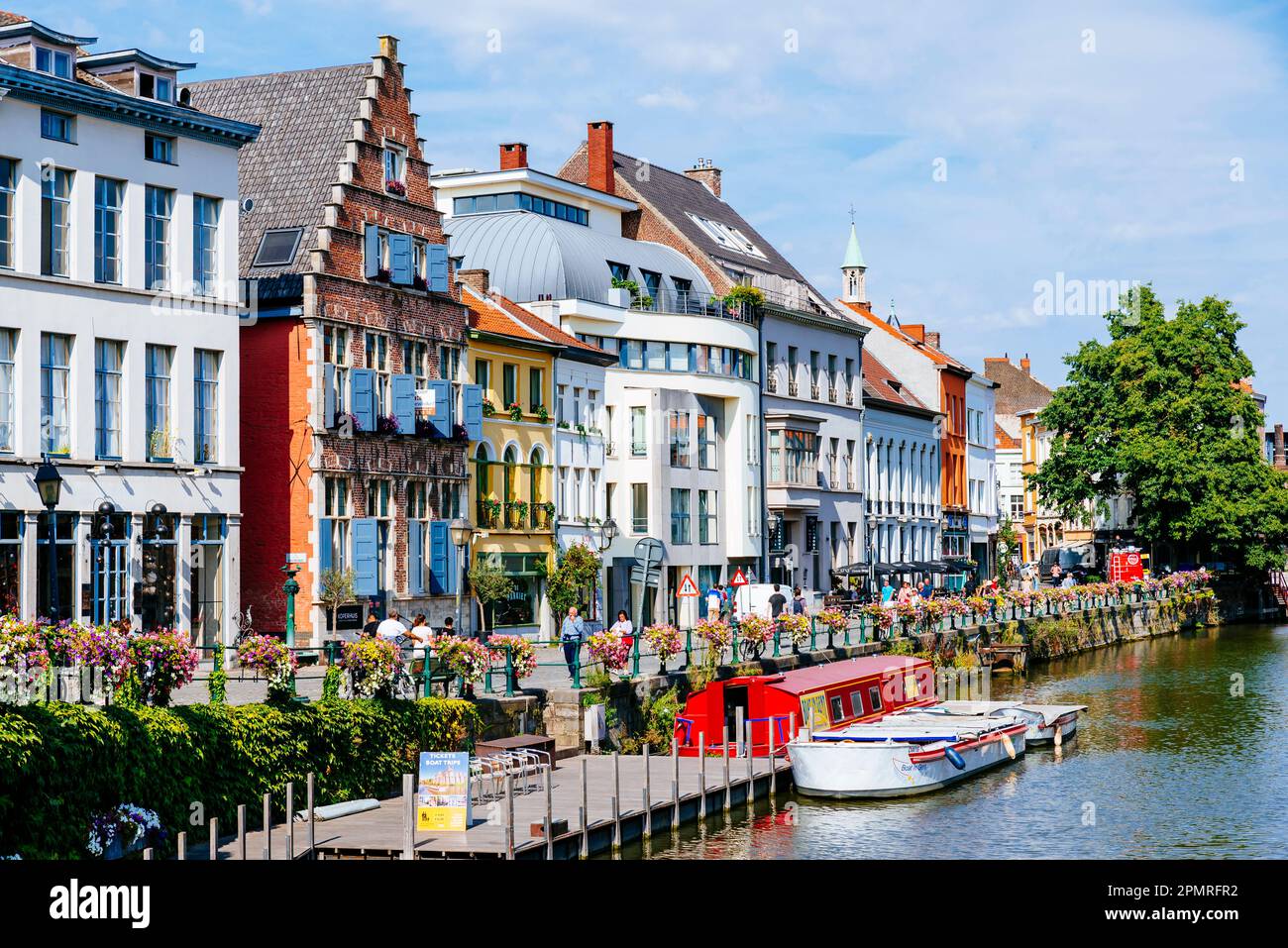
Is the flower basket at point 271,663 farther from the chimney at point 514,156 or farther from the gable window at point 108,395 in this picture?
the chimney at point 514,156

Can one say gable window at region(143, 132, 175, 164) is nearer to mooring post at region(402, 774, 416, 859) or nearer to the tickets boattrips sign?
the tickets boattrips sign

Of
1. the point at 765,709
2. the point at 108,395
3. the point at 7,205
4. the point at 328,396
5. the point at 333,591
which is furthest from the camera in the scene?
the point at 328,396

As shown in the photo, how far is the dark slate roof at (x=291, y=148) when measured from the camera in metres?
45.8

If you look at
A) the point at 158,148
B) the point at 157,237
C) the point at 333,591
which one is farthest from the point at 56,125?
the point at 333,591

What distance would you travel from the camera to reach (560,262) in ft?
193

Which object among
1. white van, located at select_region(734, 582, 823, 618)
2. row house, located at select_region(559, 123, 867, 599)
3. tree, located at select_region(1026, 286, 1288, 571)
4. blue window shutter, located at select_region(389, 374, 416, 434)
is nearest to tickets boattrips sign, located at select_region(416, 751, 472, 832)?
blue window shutter, located at select_region(389, 374, 416, 434)

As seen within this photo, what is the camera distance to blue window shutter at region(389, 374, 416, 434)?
154ft

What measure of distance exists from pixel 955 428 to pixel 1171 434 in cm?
1248

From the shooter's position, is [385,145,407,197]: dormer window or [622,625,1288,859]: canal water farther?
[385,145,407,197]: dormer window

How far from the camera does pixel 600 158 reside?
70125 millimetres

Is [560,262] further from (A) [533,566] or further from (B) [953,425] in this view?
(B) [953,425]

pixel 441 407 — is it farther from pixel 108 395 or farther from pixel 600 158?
pixel 600 158

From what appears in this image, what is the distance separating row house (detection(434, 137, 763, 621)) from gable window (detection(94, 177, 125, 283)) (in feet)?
63.6

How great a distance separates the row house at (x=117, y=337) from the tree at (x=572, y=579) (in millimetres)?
13047
